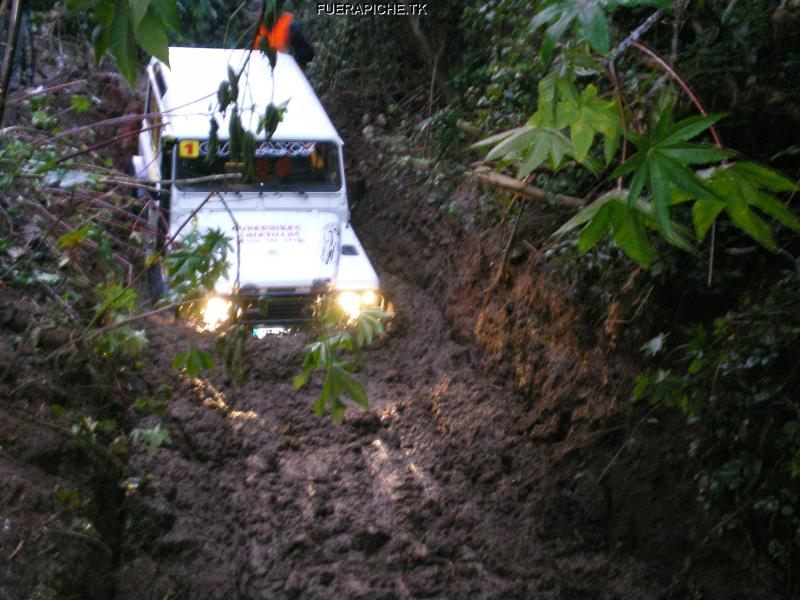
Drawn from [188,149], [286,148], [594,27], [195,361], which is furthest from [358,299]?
[594,27]

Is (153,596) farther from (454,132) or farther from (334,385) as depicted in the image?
(454,132)

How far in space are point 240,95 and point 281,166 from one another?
674 millimetres

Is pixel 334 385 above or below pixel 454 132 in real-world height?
below

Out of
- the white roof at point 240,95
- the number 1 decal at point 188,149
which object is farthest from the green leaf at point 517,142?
the number 1 decal at point 188,149

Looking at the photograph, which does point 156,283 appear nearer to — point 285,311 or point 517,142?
point 285,311

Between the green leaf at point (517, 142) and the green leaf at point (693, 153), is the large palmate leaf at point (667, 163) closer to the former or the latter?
the green leaf at point (693, 153)

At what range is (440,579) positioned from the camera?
16.6 ft

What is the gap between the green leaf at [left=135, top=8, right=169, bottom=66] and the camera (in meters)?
2.23

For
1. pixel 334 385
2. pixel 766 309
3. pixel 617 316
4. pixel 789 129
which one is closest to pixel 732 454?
pixel 766 309

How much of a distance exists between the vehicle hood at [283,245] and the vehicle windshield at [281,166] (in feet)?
0.78

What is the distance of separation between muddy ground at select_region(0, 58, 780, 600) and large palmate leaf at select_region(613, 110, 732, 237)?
8.50 ft

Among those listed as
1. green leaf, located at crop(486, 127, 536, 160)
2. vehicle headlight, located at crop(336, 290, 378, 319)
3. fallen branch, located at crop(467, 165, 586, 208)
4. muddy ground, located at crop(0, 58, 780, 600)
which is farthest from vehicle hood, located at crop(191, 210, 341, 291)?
green leaf, located at crop(486, 127, 536, 160)

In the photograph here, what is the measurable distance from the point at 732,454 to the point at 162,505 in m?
3.06

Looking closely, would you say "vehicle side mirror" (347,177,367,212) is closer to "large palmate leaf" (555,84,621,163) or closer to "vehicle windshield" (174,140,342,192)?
"vehicle windshield" (174,140,342,192)
